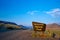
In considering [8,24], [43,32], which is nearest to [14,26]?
[8,24]

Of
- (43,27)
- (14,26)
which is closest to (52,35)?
(43,27)

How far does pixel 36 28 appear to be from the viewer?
7.14m

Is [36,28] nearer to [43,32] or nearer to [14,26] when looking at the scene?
[43,32]

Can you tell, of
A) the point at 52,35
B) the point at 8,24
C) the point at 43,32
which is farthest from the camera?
the point at 8,24

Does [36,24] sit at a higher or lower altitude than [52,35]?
higher

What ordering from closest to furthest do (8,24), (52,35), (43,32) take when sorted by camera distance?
1. (52,35)
2. (43,32)
3. (8,24)

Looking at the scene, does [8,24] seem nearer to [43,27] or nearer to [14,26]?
[14,26]

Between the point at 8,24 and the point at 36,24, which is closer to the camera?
the point at 36,24

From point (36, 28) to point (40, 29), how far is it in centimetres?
21

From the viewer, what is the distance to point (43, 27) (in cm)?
700

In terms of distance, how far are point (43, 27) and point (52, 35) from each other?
2.00ft

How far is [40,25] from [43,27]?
0.18 m

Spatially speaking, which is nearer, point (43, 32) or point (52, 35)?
point (52, 35)

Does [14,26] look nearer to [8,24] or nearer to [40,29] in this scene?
[8,24]
